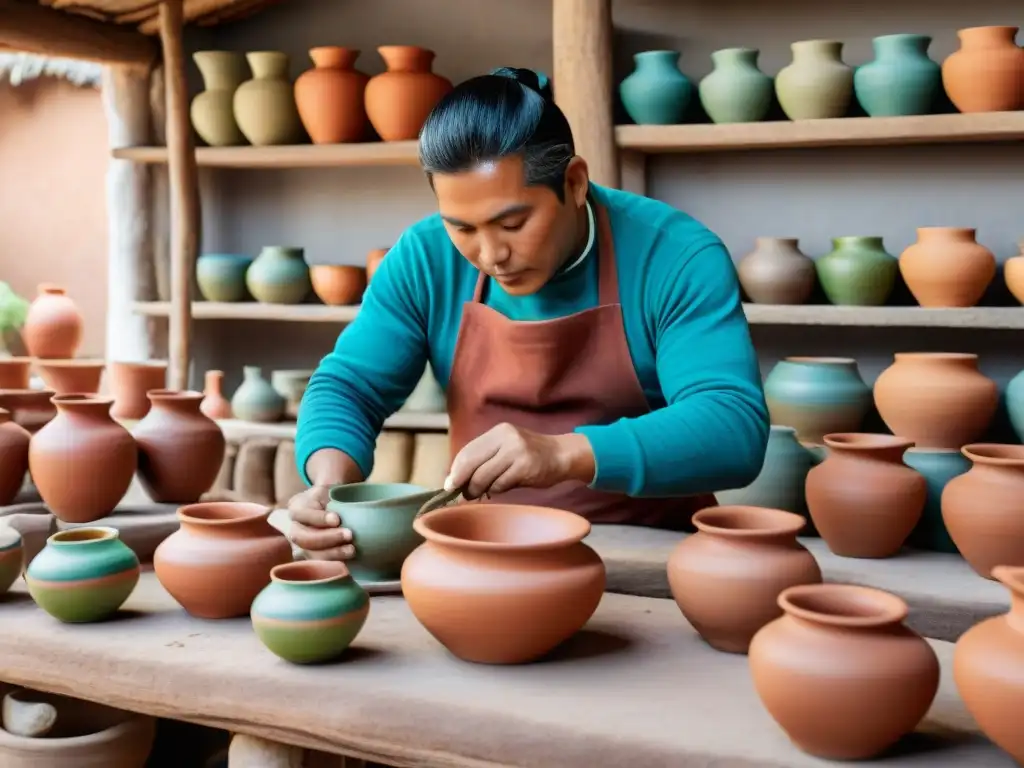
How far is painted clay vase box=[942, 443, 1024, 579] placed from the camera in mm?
2223

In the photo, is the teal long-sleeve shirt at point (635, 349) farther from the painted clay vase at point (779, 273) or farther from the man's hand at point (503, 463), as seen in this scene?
the painted clay vase at point (779, 273)

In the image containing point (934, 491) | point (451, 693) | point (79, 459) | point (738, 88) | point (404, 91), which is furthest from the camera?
point (404, 91)

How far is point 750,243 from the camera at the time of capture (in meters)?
4.63

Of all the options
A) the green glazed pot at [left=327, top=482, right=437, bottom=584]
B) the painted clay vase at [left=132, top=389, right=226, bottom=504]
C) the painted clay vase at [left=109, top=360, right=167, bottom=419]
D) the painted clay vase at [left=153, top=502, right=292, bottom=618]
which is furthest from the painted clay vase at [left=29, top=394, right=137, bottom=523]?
the painted clay vase at [left=109, top=360, right=167, bottom=419]

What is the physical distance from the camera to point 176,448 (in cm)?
242

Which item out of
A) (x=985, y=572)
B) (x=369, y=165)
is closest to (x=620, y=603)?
(x=985, y=572)

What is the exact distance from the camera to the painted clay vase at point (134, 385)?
416 cm

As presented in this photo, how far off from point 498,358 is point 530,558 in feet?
2.91

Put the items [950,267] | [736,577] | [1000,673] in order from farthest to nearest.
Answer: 1. [950,267]
2. [736,577]
3. [1000,673]

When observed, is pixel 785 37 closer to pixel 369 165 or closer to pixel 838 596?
pixel 369 165

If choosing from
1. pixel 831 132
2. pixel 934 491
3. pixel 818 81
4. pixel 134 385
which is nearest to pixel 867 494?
pixel 934 491

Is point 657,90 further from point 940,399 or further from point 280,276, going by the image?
point 280,276

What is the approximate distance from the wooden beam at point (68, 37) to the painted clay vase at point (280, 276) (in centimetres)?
115

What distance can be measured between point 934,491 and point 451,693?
1682mm
